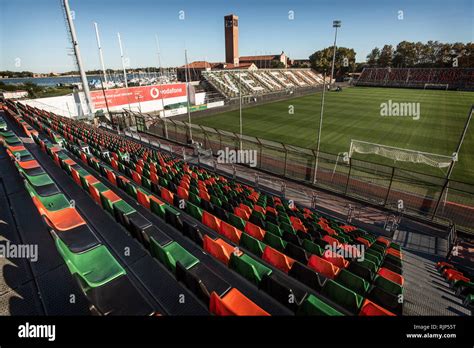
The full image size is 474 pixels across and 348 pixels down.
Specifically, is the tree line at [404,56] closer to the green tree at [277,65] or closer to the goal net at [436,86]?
the green tree at [277,65]

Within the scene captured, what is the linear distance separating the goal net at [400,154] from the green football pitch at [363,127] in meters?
0.61

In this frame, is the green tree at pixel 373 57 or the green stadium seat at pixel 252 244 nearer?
the green stadium seat at pixel 252 244

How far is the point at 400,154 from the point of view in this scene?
20047mm

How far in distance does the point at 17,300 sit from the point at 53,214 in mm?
2684

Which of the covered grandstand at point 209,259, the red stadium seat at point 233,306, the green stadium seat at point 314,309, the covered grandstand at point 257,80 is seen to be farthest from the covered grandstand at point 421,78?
the red stadium seat at point 233,306

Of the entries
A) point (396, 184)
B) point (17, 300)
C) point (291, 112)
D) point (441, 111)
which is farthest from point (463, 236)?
point (441, 111)

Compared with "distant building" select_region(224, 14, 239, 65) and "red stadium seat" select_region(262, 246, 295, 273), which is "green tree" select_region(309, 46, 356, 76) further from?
"red stadium seat" select_region(262, 246, 295, 273)

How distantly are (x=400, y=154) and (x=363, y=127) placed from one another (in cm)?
1070

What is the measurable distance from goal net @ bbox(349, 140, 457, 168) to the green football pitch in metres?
0.61

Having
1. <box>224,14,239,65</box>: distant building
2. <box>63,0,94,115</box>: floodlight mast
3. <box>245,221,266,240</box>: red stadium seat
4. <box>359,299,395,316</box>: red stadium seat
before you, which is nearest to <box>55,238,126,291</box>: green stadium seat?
<box>245,221,266,240</box>: red stadium seat

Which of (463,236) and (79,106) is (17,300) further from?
(79,106)

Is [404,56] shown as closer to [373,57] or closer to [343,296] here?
[373,57]

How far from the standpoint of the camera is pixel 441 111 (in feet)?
123

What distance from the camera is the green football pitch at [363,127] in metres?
22.3
